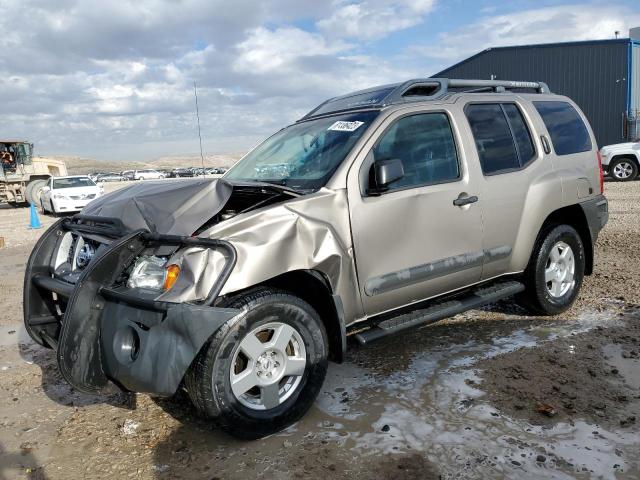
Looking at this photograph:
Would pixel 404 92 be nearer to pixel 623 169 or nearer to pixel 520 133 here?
pixel 520 133

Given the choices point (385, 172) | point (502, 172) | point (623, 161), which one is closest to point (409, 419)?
point (385, 172)

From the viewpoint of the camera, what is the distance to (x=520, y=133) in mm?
4633

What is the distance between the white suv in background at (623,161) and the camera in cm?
1739

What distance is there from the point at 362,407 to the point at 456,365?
0.94 metres

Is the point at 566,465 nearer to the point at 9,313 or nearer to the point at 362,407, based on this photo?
the point at 362,407

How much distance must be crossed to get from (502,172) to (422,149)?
828 mm

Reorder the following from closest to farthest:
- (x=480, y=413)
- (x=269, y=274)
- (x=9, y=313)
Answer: (x=269, y=274), (x=480, y=413), (x=9, y=313)

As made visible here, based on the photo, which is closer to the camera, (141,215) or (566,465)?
(566,465)

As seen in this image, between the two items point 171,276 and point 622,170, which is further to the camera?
point 622,170

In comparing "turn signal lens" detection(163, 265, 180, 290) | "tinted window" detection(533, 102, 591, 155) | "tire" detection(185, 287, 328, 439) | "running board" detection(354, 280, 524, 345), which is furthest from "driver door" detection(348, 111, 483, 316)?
"tinted window" detection(533, 102, 591, 155)

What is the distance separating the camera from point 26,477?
2.87m

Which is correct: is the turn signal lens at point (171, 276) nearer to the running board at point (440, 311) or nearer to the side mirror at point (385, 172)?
the running board at point (440, 311)

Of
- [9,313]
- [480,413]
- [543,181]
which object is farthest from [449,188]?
[9,313]

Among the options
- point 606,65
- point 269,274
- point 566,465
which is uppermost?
point 606,65
